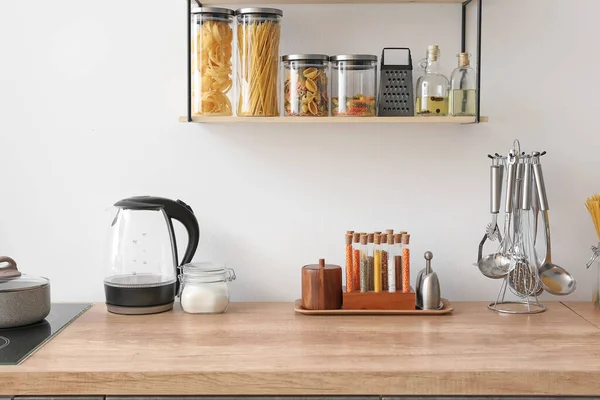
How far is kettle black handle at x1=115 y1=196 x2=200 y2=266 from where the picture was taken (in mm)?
2125

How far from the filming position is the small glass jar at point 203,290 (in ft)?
6.90

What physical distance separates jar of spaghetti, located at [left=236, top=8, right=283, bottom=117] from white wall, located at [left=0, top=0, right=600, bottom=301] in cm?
18

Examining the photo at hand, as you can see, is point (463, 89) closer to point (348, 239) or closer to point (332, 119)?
point (332, 119)

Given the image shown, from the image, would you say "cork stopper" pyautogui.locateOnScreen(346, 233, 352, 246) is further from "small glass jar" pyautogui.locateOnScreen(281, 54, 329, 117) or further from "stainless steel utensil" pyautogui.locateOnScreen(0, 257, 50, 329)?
"stainless steel utensil" pyautogui.locateOnScreen(0, 257, 50, 329)

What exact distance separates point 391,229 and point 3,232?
1.17 meters

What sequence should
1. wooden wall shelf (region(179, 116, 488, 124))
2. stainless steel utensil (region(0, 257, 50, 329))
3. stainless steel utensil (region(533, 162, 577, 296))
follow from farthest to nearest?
1. stainless steel utensil (region(533, 162, 577, 296))
2. wooden wall shelf (region(179, 116, 488, 124))
3. stainless steel utensil (region(0, 257, 50, 329))

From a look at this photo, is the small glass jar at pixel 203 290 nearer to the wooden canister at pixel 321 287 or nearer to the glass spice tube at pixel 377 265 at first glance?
the wooden canister at pixel 321 287

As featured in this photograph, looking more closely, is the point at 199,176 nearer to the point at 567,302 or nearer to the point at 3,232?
the point at 3,232

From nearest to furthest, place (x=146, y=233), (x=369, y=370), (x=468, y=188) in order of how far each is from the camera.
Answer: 1. (x=369, y=370)
2. (x=146, y=233)
3. (x=468, y=188)

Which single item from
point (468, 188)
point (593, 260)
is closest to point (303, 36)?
point (468, 188)

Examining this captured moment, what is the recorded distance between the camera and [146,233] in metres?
2.18

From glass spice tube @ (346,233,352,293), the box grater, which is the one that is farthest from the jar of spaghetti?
glass spice tube @ (346,233,352,293)

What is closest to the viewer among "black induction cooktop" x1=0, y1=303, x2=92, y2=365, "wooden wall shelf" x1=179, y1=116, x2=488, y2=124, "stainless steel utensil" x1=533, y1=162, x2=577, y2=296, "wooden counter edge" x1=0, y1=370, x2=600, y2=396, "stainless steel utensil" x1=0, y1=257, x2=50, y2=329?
"wooden counter edge" x1=0, y1=370, x2=600, y2=396

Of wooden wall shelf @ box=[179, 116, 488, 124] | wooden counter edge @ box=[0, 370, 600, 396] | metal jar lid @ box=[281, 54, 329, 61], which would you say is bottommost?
wooden counter edge @ box=[0, 370, 600, 396]
